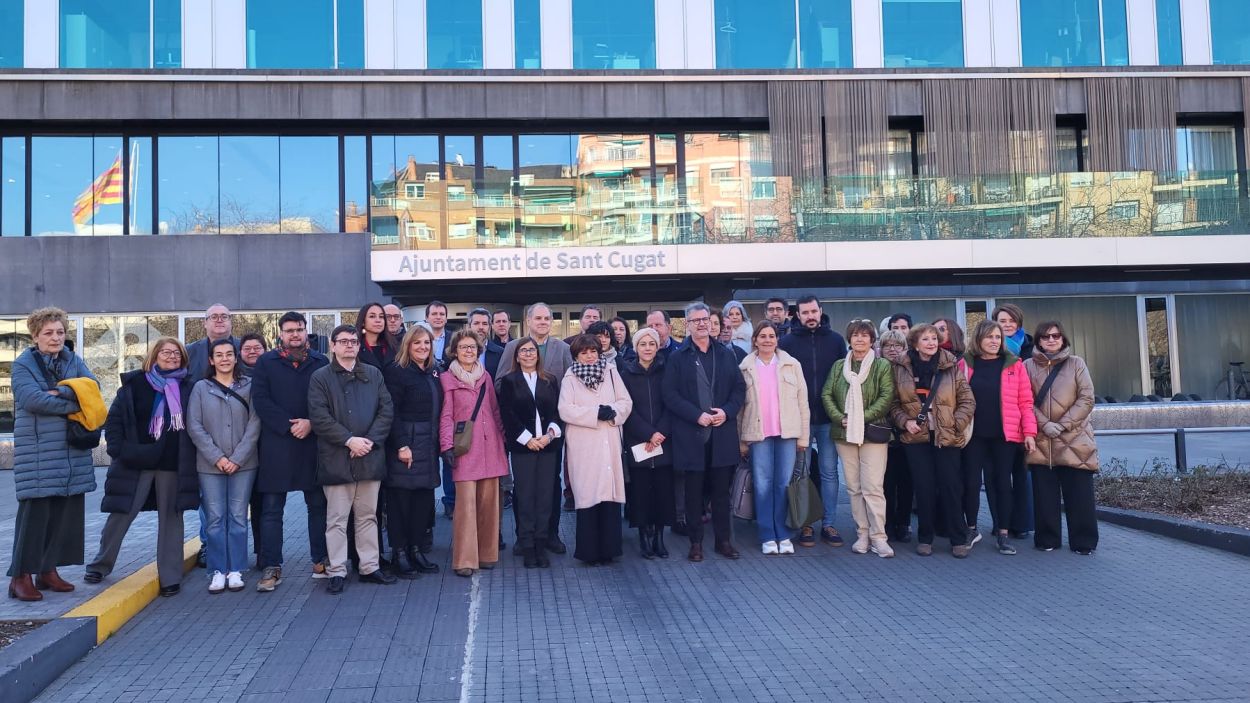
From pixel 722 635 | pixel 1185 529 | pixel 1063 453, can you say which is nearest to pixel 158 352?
pixel 722 635

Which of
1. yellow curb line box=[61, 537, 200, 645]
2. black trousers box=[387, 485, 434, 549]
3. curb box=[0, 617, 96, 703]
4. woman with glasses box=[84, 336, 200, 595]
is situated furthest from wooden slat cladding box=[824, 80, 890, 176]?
curb box=[0, 617, 96, 703]

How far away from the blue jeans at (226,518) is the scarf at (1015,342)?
6916mm

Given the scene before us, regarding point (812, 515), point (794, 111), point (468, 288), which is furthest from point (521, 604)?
point (794, 111)

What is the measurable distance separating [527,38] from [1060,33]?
13.8m

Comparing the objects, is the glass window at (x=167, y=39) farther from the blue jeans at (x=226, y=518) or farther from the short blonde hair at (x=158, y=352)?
the blue jeans at (x=226, y=518)

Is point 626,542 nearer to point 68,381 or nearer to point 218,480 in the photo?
point 218,480

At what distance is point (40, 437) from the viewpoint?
21.7 feet

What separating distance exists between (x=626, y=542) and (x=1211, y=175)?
66.3 feet

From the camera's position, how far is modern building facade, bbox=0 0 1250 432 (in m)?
21.2

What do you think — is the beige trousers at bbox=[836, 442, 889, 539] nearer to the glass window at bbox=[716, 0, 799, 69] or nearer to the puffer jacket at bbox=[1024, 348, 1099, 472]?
the puffer jacket at bbox=[1024, 348, 1099, 472]

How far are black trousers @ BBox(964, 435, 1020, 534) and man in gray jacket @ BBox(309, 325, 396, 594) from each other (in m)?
5.06

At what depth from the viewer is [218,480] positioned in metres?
7.14

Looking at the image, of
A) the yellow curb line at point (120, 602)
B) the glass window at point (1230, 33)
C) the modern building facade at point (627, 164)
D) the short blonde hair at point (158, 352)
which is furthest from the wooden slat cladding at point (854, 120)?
the yellow curb line at point (120, 602)

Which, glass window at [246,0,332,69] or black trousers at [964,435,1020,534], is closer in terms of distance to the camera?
black trousers at [964,435,1020,534]
